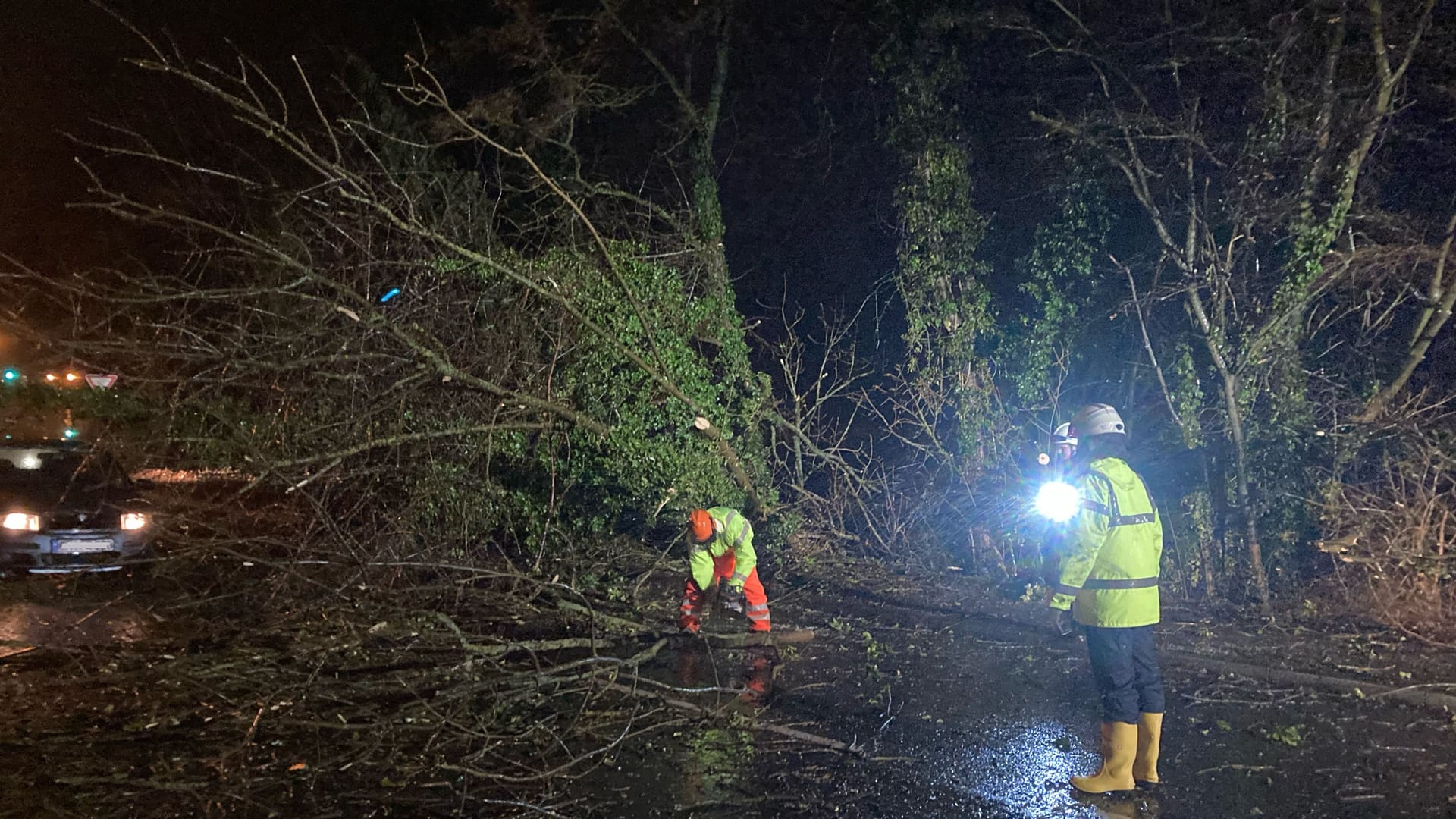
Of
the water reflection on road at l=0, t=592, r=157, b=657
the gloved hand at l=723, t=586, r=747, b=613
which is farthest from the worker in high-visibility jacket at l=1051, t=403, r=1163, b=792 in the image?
the water reflection on road at l=0, t=592, r=157, b=657

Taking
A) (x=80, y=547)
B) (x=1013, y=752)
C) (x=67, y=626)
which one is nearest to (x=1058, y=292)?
(x=1013, y=752)

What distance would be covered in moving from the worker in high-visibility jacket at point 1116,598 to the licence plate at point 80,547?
894cm

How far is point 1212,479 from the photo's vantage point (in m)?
8.96

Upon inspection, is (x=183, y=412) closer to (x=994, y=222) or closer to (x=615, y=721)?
(x=615, y=721)

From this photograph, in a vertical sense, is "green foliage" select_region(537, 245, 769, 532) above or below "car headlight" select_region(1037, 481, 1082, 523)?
above

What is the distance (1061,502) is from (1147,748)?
1.22 metres

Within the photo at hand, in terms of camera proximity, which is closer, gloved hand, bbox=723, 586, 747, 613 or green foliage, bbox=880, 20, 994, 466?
gloved hand, bbox=723, 586, 747, 613

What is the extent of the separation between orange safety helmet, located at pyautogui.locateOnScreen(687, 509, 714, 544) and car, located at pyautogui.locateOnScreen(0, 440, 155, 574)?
16.9 ft

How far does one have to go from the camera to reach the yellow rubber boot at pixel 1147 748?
4789mm

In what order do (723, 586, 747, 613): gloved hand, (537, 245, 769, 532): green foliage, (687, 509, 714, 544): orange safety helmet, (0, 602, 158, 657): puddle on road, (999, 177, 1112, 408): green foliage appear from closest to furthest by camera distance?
(687, 509, 714, 544): orange safety helmet → (0, 602, 158, 657): puddle on road → (723, 586, 747, 613): gloved hand → (537, 245, 769, 532): green foliage → (999, 177, 1112, 408): green foliage

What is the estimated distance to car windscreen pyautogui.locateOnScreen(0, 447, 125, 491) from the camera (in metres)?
10.0

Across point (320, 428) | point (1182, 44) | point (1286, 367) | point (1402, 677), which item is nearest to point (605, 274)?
point (320, 428)

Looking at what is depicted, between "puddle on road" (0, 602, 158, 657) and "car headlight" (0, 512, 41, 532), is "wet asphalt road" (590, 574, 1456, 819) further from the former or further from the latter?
"car headlight" (0, 512, 41, 532)

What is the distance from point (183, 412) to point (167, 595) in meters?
1.70
